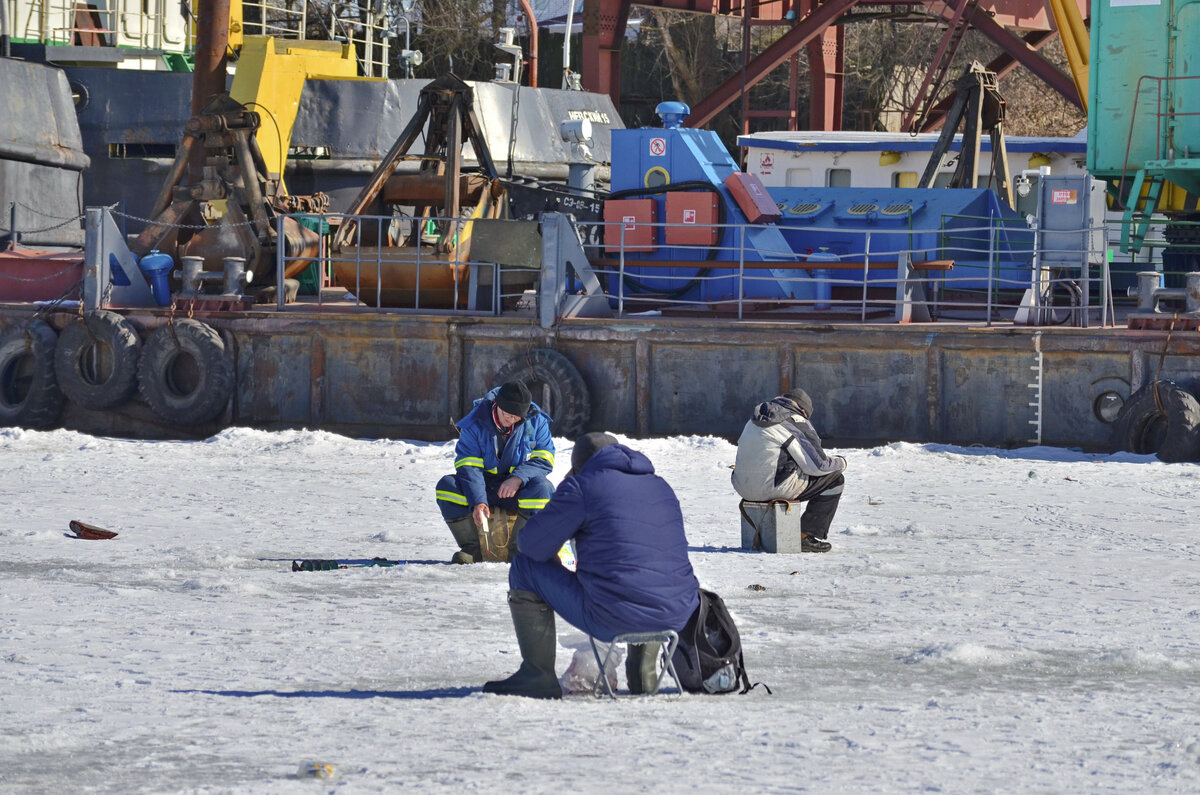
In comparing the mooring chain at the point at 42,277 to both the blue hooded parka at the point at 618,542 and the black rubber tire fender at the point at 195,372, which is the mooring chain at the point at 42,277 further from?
the blue hooded parka at the point at 618,542

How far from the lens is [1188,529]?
980cm

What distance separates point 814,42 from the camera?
2780cm

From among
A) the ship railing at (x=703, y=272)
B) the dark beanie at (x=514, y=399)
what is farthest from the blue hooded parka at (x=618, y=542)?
the ship railing at (x=703, y=272)

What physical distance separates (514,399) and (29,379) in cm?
990

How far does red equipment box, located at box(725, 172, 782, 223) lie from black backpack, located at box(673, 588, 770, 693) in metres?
10.8

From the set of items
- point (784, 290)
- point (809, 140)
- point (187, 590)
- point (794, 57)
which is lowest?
point (187, 590)

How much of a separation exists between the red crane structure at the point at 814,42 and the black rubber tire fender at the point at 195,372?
10565 mm

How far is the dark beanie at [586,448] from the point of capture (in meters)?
5.62

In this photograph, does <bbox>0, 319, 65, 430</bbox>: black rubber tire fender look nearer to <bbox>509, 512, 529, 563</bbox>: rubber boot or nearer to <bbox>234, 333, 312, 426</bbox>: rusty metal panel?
<bbox>234, 333, 312, 426</bbox>: rusty metal panel

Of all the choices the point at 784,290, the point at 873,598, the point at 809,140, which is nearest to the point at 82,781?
the point at 873,598

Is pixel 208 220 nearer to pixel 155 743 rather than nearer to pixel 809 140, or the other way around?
pixel 809 140

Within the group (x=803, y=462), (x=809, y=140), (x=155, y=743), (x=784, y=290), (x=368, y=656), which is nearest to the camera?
(x=155, y=743)

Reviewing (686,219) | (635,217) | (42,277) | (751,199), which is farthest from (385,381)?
(42,277)

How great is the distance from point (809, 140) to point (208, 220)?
7997mm
